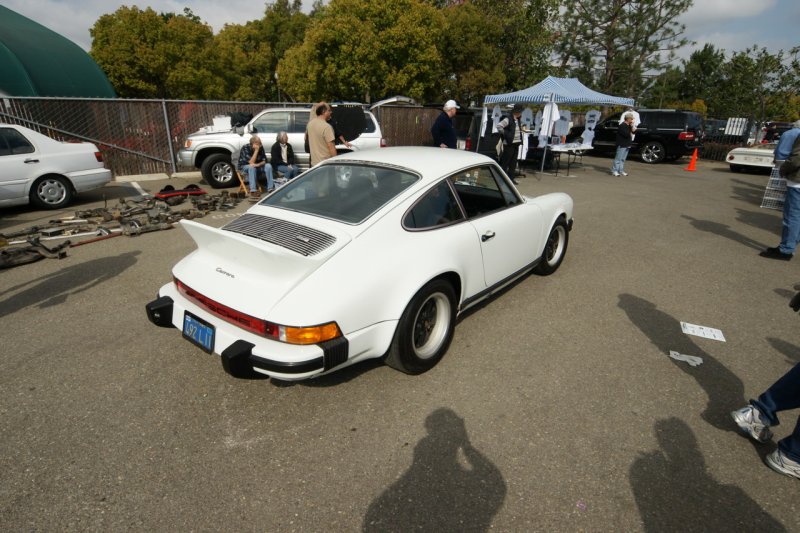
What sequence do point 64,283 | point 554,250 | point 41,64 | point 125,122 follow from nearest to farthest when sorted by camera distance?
point 64,283
point 554,250
point 125,122
point 41,64

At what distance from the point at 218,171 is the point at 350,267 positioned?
28.7 feet

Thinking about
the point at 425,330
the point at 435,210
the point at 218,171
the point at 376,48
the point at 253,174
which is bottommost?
the point at 425,330

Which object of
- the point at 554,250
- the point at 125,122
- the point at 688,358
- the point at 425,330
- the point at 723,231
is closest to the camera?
the point at 425,330

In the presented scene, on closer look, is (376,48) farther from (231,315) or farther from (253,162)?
(231,315)

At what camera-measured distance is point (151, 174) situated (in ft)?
38.7

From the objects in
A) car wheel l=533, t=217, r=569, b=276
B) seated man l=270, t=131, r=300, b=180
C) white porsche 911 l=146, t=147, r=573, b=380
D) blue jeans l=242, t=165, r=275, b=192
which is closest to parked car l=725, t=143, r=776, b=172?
car wheel l=533, t=217, r=569, b=276

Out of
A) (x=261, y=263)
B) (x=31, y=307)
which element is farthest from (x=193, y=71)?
(x=261, y=263)

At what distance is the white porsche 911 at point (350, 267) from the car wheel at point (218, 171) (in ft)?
23.8

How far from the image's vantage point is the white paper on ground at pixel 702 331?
3.72 meters

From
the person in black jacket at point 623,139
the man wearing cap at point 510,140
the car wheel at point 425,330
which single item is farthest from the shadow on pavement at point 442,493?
the person in black jacket at point 623,139

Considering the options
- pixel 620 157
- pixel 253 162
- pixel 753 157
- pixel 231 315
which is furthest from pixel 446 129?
pixel 753 157

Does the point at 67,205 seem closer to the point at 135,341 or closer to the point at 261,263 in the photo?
the point at 135,341

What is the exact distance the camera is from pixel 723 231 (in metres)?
7.23

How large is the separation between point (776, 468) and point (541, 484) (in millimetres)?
1320
